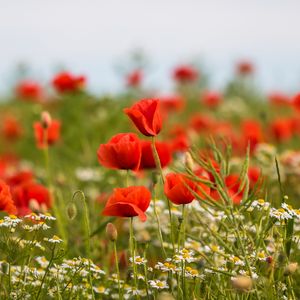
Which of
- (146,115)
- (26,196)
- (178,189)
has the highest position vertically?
(146,115)

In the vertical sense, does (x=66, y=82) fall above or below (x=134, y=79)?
above

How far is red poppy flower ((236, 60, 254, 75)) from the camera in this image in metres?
9.57

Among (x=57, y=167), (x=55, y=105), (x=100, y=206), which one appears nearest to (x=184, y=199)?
(x=100, y=206)

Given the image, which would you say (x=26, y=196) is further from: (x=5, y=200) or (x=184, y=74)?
(x=184, y=74)

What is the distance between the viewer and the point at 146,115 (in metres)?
2.34

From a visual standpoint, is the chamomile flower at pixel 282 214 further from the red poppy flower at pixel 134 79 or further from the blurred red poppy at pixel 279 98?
the red poppy flower at pixel 134 79

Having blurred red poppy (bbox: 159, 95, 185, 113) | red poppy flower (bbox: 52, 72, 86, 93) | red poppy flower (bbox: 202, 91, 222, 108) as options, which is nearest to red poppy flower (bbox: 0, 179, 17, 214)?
red poppy flower (bbox: 52, 72, 86, 93)

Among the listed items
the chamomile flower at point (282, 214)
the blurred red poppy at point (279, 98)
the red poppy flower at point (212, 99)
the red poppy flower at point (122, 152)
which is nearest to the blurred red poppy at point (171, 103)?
the red poppy flower at point (212, 99)

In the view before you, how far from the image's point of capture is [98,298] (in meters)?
2.69

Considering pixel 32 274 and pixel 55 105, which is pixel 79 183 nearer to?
pixel 32 274

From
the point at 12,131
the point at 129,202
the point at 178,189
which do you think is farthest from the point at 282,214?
the point at 12,131

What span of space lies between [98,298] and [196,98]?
848cm

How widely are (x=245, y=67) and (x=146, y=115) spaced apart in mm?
Answer: 7424

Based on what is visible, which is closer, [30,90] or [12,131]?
[12,131]
